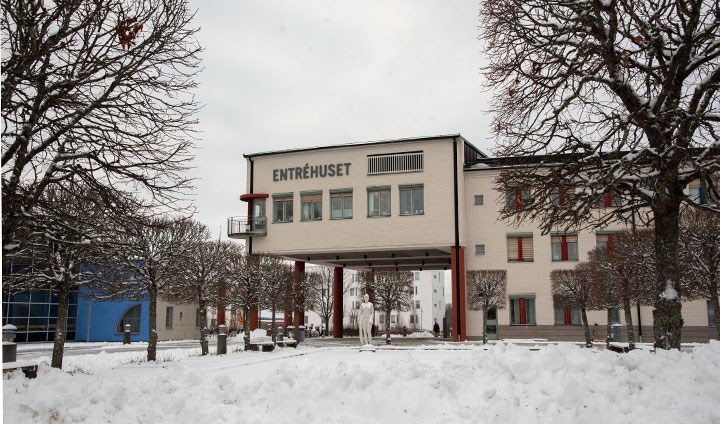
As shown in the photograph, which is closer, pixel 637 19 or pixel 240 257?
pixel 637 19

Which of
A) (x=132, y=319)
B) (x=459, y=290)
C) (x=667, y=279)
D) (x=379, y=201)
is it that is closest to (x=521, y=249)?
(x=459, y=290)

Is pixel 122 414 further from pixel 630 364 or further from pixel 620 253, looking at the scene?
pixel 620 253

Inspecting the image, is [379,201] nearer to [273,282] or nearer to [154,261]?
[273,282]

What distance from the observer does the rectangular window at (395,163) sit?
4000 cm

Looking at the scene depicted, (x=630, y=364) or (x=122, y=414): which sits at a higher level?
(x=630, y=364)

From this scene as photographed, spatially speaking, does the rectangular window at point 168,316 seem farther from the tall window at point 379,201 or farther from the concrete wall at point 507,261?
the concrete wall at point 507,261

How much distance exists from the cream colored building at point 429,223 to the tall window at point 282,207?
0.23 ft

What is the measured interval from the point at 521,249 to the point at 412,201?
7548 millimetres

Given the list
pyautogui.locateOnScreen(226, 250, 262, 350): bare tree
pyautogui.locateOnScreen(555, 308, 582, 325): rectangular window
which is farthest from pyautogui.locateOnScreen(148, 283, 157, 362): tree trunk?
pyautogui.locateOnScreen(555, 308, 582, 325): rectangular window

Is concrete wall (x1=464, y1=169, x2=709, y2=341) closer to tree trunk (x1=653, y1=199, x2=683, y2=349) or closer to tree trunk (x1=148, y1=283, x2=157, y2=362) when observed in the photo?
tree trunk (x1=148, y1=283, x2=157, y2=362)

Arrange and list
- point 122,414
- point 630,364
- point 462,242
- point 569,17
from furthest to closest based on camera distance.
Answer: point 462,242 < point 569,17 < point 630,364 < point 122,414

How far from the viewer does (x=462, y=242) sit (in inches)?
1523

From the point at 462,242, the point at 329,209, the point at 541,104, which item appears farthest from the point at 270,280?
the point at 541,104

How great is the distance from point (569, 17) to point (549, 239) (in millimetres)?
28642
